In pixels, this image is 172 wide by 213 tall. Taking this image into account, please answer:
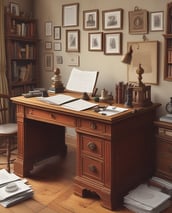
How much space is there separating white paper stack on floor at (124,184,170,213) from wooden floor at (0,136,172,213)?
63 mm

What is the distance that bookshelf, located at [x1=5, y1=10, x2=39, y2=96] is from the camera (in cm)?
404

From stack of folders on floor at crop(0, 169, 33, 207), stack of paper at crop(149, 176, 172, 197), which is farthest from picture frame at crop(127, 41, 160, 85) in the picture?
stack of folders on floor at crop(0, 169, 33, 207)

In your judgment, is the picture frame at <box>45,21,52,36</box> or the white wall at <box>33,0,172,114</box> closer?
the white wall at <box>33,0,172,114</box>

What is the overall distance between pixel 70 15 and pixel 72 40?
320mm

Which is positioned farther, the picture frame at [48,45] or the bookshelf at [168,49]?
the picture frame at [48,45]

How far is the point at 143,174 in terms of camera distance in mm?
3014

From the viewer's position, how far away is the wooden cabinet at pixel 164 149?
2.94 m

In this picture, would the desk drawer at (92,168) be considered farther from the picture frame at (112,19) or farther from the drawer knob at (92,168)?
the picture frame at (112,19)

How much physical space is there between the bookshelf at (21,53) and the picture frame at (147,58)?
1603 millimetres

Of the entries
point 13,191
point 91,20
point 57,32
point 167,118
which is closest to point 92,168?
point 13,191

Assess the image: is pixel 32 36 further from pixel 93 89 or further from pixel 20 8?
pixel 93 89

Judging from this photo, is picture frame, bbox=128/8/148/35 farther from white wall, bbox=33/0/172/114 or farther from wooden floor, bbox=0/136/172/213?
wooden floor, bbox=0/136/172/213

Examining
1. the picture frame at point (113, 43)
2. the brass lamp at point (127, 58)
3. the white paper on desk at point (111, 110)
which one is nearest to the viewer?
the white paper on desk at point (111, 110)

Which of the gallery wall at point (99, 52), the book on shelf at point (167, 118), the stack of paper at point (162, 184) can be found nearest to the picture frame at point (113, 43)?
the gallery wall at point (99, 52)
